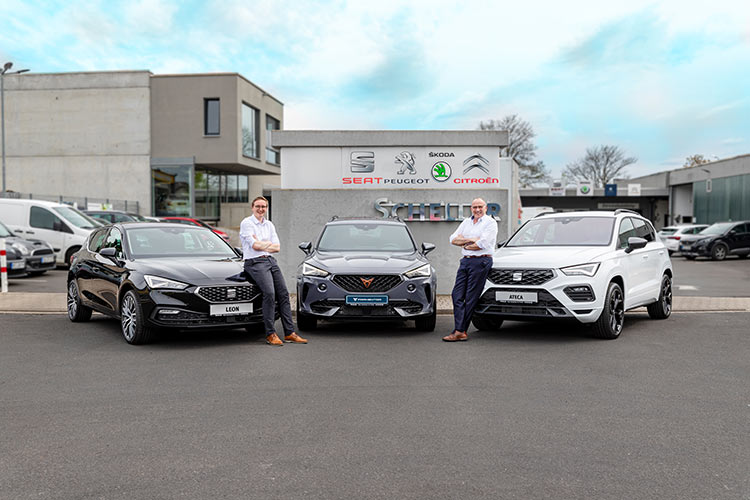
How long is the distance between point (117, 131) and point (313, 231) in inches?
1189

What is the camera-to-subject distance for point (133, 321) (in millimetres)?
Result: 8539

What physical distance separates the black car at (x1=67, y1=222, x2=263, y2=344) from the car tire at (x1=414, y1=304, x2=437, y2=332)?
219 cm

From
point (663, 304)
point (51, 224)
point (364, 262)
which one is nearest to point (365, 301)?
point (364, 262)

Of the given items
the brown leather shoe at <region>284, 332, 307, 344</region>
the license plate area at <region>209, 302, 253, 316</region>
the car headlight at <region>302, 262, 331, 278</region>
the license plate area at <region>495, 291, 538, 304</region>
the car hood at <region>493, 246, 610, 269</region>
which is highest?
the car hood at <region>493, 246, 610, 269</region>

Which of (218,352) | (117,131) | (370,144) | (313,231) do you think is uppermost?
(117,131)

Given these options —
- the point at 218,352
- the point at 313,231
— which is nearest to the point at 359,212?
the point at 313,231

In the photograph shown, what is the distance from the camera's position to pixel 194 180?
41.2m

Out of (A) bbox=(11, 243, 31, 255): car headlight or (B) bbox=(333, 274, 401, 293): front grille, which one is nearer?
(B) bbox=(333, 274, 401, 293): front grille

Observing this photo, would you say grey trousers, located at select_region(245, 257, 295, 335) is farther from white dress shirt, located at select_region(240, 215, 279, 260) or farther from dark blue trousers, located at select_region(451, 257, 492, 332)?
dark blue trousers, located at select_region(451, 257, 492, 332)

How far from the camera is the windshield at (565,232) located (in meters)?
9.87

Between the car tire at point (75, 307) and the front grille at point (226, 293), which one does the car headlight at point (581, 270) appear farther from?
the car tire at point (75, 307)

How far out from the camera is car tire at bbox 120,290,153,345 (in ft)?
27.4

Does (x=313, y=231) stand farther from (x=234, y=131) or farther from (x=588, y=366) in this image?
(x=234, y=131)

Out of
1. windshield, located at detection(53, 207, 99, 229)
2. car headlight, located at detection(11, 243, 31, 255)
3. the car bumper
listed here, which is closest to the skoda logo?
the car bumper
